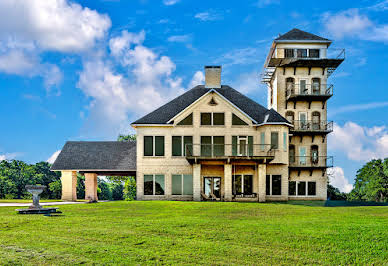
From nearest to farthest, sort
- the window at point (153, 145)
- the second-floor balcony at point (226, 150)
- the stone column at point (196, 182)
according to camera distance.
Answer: the stone column at point (196, 182) → the second-floor balcony at point (226, 150) → the window at point (153, 145)

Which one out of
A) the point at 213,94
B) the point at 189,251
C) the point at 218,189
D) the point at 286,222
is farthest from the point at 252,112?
the point at 189,251

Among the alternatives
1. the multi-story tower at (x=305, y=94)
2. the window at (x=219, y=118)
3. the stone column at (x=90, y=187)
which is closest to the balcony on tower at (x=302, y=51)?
the multi-story tower at (x=305, y=94)

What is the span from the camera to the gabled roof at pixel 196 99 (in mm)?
32469

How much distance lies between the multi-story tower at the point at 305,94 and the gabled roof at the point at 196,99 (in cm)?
496

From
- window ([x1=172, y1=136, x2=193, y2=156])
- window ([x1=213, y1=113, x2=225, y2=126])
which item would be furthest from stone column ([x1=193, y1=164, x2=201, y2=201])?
window ([x1=213, y1=113, x2=225, y2=126])

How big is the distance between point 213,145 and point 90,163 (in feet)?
36.5

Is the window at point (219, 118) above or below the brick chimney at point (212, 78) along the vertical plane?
below

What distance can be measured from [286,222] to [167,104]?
20.6 meters

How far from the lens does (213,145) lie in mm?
32406

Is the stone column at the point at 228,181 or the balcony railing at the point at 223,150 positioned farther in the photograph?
the balcony railing at the point at 223,150

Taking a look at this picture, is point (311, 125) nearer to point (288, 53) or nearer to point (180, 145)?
point (288, 53)

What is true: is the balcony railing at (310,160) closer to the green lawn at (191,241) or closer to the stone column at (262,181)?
the stone column at (262,181)

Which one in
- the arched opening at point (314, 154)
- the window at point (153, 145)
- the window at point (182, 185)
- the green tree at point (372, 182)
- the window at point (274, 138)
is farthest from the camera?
the green tree at point (372, 182)

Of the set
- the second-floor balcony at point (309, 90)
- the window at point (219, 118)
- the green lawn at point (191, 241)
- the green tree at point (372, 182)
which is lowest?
the green tree at point (372, 182)
